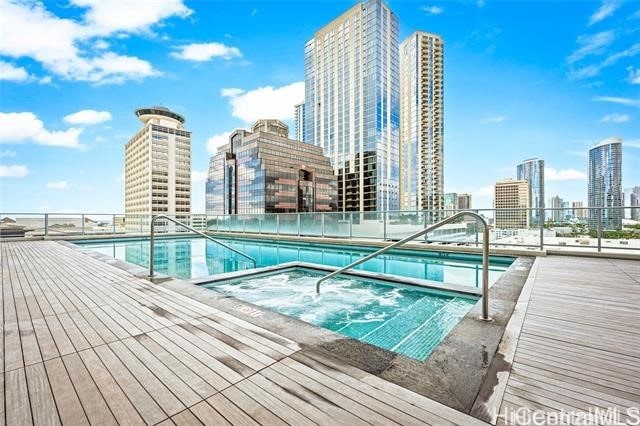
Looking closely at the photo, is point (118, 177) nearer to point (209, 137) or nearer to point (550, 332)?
point (209, 137)

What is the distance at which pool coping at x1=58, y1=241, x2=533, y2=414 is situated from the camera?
4.19 ft

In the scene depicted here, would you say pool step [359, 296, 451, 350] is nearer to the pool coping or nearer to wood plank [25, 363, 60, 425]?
the pool coping

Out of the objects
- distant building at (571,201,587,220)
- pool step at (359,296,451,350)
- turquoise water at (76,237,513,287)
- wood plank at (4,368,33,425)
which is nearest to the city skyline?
turquoise water at (76,237,513,287)

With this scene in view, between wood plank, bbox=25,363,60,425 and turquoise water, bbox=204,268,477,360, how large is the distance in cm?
216

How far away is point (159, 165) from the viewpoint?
234 ft

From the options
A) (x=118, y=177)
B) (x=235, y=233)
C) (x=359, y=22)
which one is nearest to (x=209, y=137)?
(x=118, y=177)

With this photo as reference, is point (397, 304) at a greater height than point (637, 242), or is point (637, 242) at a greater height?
point (637, 242)

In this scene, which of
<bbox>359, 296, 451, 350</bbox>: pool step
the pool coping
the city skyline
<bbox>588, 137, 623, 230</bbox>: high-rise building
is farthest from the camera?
<bbox>588, 137, 623, 230</bbox>: high-rise building

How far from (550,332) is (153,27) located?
1044 inches

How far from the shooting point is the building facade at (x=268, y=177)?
5141 cm

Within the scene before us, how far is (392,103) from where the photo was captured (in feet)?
198

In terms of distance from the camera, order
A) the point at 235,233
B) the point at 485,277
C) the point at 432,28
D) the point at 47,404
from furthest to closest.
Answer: the point at 432,28
the point at 235,233
the point at 485,277
the point at 47,404

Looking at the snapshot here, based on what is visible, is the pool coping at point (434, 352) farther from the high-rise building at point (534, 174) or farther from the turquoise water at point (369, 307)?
the high-rise building at point (534, 174)

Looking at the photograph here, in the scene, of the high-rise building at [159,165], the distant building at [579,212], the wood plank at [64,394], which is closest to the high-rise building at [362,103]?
the high-rise building at [159,165]
